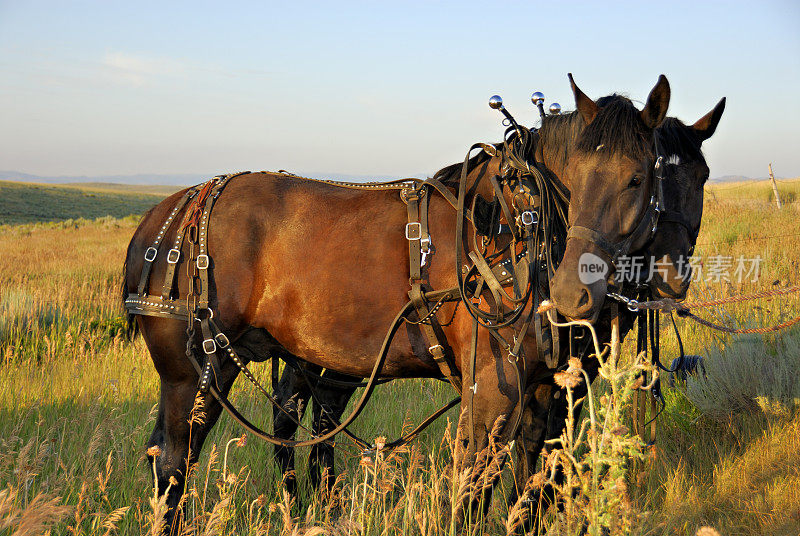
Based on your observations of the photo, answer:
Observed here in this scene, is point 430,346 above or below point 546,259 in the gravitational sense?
below

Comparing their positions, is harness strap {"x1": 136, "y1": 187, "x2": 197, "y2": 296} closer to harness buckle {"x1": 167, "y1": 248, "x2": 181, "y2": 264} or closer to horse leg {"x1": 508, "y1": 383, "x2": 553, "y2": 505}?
harness buckle {"x1": 167, "y1": 248, "x2": 181, "y2": 264}

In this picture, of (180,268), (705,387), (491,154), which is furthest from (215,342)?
(705,387)

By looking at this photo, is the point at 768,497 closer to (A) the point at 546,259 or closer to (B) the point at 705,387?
(B) the point at 705,387

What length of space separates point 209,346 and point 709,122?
3073 millimetres

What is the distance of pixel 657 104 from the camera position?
2473 millimetres

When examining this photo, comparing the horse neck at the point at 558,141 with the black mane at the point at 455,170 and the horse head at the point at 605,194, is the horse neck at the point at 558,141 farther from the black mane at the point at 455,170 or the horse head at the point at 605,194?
the black mane at the point at 455,170

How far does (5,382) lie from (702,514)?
224 inches

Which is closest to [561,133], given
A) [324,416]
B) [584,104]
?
[584,104]

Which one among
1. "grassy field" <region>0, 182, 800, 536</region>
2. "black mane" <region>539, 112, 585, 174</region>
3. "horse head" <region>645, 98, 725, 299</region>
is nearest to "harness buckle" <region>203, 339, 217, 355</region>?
"grassy field" <region>0, 182, 800, 536</region>

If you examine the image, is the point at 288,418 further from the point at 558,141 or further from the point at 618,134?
the point at 618,134

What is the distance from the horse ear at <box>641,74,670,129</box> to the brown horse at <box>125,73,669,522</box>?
1 cm

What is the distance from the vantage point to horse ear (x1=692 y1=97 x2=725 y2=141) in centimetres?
305

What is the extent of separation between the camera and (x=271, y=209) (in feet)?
10.3

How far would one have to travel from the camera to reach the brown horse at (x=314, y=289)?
8.97 ft
